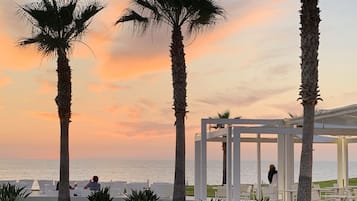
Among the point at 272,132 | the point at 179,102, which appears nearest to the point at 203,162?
the point at 179,102

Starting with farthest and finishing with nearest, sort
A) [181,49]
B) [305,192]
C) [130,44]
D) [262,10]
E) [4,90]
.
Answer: [4,90] < [130,44] < [262,10] < [181,49] < [305,192]

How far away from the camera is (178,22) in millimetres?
18547

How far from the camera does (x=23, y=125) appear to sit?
36.0 metres

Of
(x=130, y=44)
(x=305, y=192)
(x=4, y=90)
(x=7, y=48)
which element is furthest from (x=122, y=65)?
(x=305, y=192)

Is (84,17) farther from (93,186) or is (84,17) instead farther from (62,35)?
(93,186)

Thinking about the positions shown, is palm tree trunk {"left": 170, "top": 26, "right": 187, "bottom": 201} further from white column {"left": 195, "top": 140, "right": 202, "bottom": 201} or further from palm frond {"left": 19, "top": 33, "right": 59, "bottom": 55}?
palm frond {"left": 19, "top": 33, "right": 59, "bottom": 55}

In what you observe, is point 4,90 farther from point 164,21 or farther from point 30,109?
point 164,21

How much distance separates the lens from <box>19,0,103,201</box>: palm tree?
19.8 m

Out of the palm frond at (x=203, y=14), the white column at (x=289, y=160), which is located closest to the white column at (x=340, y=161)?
the white column at (x=289, y=160)

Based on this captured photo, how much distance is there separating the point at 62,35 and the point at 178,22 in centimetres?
396

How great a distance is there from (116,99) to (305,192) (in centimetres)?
2211

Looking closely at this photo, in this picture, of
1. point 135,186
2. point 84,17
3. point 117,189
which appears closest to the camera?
point 84,17

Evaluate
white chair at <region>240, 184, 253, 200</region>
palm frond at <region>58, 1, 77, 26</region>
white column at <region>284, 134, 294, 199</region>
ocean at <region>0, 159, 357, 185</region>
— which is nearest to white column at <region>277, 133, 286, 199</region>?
white column at <region>284, 134, 294, 199</region>

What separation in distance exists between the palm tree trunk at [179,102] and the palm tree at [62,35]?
3.35m
